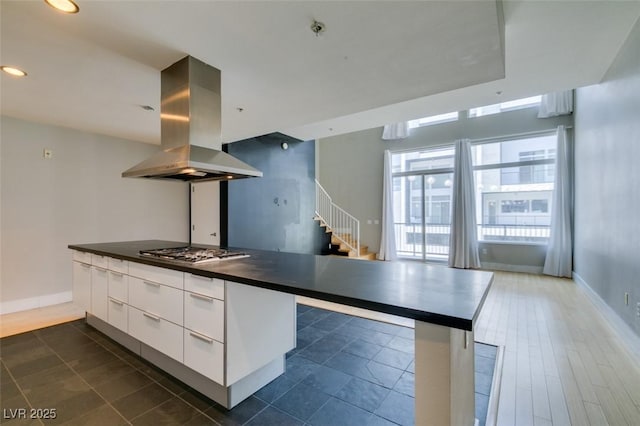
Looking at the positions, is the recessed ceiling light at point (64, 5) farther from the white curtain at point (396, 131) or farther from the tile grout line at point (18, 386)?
the white curtain at point (396, 131)

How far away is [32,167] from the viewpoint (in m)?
3.64

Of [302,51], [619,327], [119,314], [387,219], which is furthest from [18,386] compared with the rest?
[387,219]

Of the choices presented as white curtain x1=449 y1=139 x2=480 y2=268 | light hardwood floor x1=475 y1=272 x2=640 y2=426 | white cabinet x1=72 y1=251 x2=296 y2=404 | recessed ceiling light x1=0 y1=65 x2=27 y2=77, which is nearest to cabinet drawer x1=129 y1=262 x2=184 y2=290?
white cabinet x1=72 y1=251 x2=296 y2=404

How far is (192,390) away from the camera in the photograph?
6.34 feet

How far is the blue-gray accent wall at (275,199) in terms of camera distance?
14.7ft

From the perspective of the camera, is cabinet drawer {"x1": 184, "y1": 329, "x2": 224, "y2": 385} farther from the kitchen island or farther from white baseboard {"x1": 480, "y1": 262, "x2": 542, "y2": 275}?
white baseboard {"x1": 480, "y1": 262, "x2": 542, "y2": 275}

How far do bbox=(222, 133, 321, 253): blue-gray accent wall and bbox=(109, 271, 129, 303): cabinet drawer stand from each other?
73.1 inches

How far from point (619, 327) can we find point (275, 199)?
186 inches

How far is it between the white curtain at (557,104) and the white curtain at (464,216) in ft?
4.63

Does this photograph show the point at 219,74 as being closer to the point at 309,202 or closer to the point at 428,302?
the point at 428,302

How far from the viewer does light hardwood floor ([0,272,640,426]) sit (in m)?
1.74

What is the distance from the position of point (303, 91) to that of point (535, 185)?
550cm

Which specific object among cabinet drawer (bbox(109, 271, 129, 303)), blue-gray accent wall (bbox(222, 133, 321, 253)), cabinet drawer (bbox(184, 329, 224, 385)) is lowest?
cabinet drawer (bbox(184, 329, 224, 385))

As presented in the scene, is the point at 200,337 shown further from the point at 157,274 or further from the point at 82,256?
the point at 82,256
